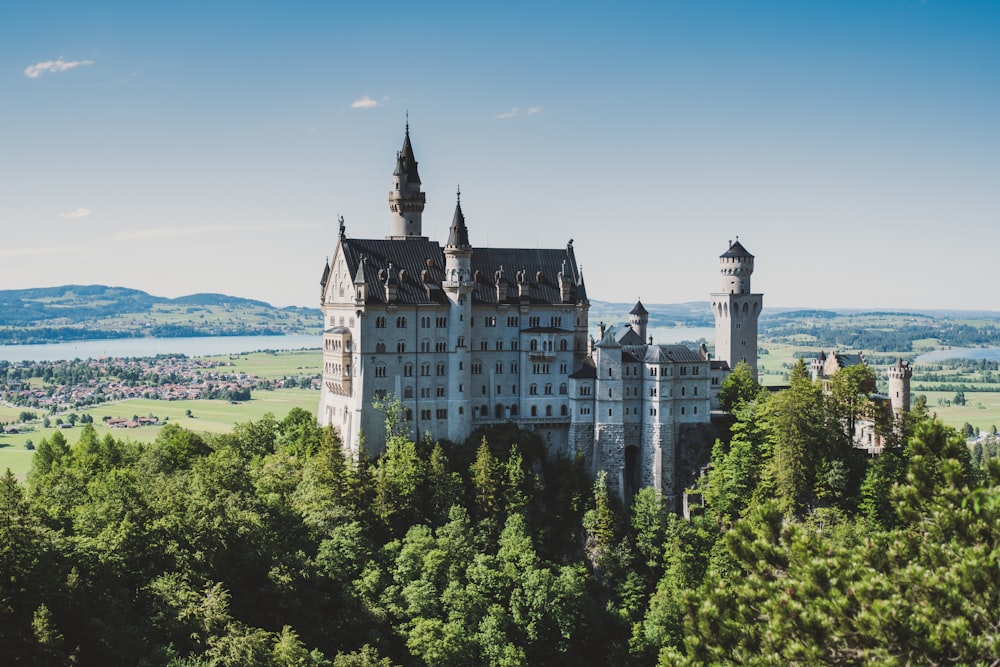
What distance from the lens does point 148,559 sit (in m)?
60.9

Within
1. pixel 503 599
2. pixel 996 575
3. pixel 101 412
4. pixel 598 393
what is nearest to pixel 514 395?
pixel 598 393

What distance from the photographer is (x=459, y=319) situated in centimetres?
8444

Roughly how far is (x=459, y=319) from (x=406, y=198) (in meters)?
13.6

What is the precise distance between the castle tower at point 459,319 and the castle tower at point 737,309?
105 feet

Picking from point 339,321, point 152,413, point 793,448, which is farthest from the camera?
point 152,413

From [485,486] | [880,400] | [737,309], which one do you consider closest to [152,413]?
[737,309]

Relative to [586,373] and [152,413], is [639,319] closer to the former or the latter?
[586,373]

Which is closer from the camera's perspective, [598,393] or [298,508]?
[298,508]

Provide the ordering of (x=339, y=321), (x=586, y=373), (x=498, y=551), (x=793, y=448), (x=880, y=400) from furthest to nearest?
(x=880, y=400)
(x=586, y=373)
(x=339, y=321)
(x=793, y=448)
(x=498, y=551)

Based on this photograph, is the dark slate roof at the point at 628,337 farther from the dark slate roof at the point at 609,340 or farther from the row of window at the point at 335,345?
the row of window at the point at 335,345

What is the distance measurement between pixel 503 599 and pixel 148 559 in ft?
81.5

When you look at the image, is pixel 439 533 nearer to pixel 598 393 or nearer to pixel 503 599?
pixel 503 599

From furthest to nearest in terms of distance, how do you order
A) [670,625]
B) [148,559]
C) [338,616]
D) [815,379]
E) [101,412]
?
1. [101,412]
2. [815,379]
3. [670,625]
4. [338,616]
5. [148,559]

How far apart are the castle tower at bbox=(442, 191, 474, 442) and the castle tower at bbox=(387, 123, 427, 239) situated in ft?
25.2
